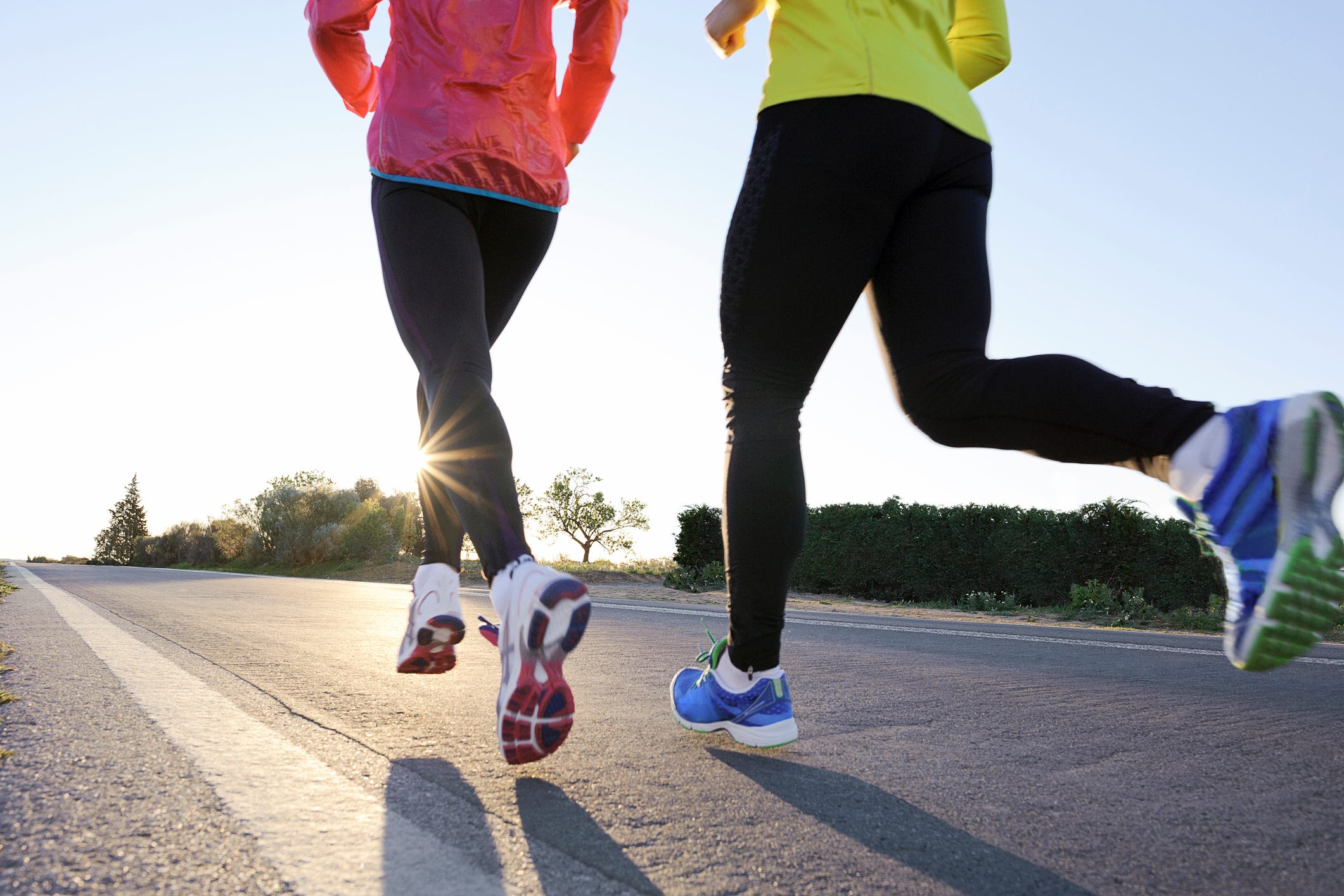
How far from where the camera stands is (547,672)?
1585 mm

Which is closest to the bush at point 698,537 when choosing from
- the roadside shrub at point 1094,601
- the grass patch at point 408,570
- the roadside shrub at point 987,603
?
the grass patch at point 408,570

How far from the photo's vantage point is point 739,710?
6.26 feet

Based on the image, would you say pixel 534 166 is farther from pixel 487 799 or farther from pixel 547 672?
pixel 487 799

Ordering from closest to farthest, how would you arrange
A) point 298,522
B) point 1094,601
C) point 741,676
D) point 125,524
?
1. point 741,676
2. point 1094,601
3. point 298,522
4. point 125,524

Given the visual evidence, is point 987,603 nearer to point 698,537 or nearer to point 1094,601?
point 1094,601

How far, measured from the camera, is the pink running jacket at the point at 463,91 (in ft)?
6.72

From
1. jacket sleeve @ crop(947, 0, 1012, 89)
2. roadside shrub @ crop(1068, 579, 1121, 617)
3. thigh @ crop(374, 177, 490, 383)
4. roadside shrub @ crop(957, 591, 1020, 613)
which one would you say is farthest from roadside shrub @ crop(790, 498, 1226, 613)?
thigh @ crop(374, 177, 490, 383)

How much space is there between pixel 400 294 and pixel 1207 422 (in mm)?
1710

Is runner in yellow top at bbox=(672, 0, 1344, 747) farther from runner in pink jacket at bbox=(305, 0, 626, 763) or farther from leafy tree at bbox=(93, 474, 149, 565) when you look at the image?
leafy tree at bbox=(93, 474, 149, 565)

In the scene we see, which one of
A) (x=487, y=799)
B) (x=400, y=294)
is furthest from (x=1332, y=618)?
(x=400, y=294)

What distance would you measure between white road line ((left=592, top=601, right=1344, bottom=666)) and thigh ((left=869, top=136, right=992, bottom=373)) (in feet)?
10.4

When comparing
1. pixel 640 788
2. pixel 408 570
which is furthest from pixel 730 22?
pixel 408 570

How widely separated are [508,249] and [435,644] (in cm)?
105

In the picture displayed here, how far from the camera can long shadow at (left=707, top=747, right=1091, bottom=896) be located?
1101mm
